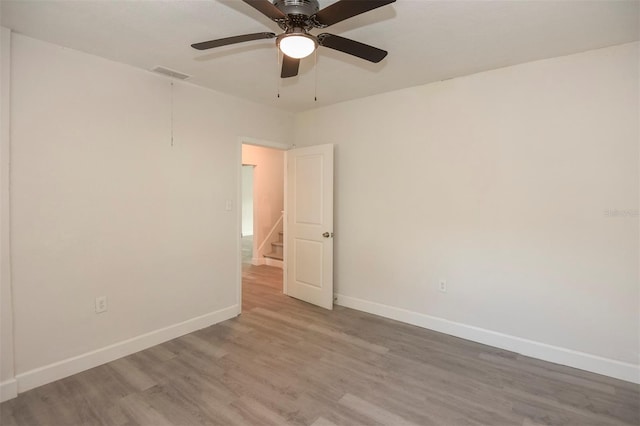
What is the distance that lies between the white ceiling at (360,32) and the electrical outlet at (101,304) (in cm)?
203

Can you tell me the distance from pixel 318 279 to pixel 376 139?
1.89m

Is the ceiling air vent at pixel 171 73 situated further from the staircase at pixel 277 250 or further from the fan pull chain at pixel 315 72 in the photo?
the staircase at pixel 277 250

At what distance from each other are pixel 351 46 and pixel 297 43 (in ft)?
1.16

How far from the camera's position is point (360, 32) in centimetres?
232

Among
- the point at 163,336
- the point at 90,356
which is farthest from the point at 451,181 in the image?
the point at 90,356

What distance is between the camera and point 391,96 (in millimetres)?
3693

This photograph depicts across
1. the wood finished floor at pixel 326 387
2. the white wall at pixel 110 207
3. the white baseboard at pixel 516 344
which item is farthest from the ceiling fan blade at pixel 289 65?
the white baseboard at pixel 516 344

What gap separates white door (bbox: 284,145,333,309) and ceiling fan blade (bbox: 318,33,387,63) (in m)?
2.06

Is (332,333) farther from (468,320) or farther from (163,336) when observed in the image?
(163,336)

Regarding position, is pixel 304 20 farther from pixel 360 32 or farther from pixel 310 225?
pixel 310 225

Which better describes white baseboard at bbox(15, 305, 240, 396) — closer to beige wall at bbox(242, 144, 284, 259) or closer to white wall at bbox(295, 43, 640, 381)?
white wall at bbox(295, 43, 640, 381)

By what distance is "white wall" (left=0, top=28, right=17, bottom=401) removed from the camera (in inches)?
88.0

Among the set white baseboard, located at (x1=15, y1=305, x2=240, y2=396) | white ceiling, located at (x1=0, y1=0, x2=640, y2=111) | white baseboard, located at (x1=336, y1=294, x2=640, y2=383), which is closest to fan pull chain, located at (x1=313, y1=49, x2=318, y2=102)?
white ceiling, located at (x1=0, y1=0, x2=640, y2=111)

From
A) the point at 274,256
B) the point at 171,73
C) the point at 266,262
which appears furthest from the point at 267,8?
the point at 266,262
